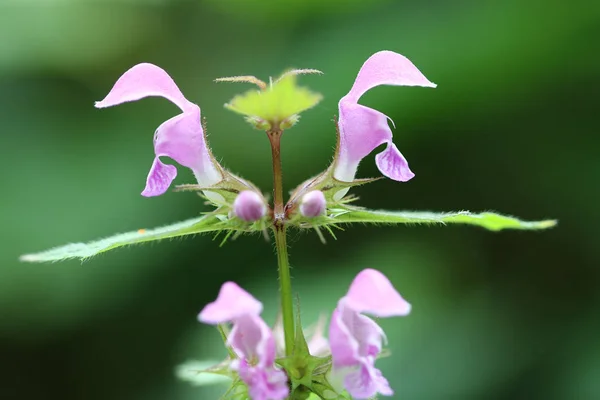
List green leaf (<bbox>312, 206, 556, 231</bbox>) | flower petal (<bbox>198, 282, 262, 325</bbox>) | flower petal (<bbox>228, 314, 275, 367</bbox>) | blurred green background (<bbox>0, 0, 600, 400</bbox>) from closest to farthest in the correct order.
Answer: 1. flower petal (<bbox>198, 282, 262, 325</bbox>)
2. flower petal (<bbox>228, 314, 275, 367</bbox>)
3. green leaf (<bbox>312, 206, 556, 231</bbox>)
4. blurred green background (<bbox>0, 0, 600, 400</bbox>)

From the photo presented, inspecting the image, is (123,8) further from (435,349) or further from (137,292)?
(435,349)

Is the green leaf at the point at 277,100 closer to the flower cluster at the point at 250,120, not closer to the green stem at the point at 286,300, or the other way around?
the flower cluster at the point at 250,120

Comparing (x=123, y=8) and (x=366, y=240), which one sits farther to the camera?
(x=123, y=8)

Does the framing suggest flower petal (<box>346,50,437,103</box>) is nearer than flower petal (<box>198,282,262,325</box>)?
No

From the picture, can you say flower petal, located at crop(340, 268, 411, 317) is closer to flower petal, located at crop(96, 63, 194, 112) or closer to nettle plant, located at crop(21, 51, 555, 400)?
nettle plant, located at crop(21, 51, 555, 400)

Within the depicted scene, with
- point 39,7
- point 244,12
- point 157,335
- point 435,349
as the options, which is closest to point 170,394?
point 157,335

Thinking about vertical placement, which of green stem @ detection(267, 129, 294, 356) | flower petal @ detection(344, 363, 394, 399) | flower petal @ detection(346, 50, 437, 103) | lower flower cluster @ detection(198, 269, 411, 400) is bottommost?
flower petal @ detection(344, 363, 394, 399)

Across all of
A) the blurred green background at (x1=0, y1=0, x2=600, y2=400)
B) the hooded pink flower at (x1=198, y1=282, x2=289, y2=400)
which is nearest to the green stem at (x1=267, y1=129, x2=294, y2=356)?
the hooded pink flower at (x1=198, y1=282, x2=289, y2=400)

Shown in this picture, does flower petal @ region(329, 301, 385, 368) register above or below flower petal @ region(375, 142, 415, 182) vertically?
below

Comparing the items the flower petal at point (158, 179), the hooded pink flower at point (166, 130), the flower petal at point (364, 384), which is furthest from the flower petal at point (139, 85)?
the flower petal at point (364, 384)
